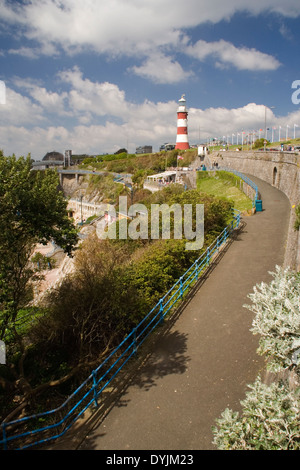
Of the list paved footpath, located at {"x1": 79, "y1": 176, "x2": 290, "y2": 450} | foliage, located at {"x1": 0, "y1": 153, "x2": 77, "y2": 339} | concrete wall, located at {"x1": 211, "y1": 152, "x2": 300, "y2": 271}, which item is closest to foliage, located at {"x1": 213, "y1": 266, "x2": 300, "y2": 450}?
paved footpath, located at {"x1": 79, "y1": 176, "x2": 290, "y2": 450}

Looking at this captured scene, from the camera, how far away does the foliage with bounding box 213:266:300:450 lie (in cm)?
341

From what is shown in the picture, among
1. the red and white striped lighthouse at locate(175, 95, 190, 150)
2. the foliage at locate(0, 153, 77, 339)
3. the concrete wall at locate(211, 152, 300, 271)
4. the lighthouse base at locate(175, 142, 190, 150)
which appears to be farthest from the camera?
the lighthouse base at locate(175, 142, 190, 150)

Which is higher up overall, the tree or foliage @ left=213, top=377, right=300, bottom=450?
the tree

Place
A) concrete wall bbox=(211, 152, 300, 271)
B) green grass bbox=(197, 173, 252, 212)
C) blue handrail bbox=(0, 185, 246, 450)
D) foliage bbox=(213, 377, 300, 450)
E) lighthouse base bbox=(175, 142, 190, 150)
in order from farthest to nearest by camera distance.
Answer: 1. lighthouse base bbox=(175, 142, 190, 150)
2. green grass bbox=(197, 173, 252, 212)
3. concrete wall bbox=(211, 152, 300, 271)
4. blue handrail bbox=(0, 185, 246, 450)
5. foliage bbox=(213, 377, 300, 450)

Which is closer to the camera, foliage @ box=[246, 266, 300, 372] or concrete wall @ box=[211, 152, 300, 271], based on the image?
foliage @ box=[246, 266, 300, 372]

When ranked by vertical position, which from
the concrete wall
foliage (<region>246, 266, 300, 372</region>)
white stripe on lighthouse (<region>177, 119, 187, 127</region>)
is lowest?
foliage (<region>246, 266, 300, 372</region>)

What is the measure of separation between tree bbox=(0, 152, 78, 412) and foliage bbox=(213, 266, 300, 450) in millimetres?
4111

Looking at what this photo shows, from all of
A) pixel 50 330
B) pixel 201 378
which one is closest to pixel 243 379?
pixel 201 378

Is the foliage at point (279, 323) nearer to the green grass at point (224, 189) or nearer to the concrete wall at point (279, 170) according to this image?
the concrete wall at point (279, 170)

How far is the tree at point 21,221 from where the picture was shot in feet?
18.4

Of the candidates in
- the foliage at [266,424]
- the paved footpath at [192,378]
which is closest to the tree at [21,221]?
the paved footpath at [192,378]

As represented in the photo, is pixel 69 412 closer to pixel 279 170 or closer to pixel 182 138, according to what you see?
pixel 279 170

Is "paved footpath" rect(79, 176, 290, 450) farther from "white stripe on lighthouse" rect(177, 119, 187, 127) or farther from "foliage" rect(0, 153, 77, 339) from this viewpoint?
"white stripe on lighthouse" rect(177, 119, 187, 127)
